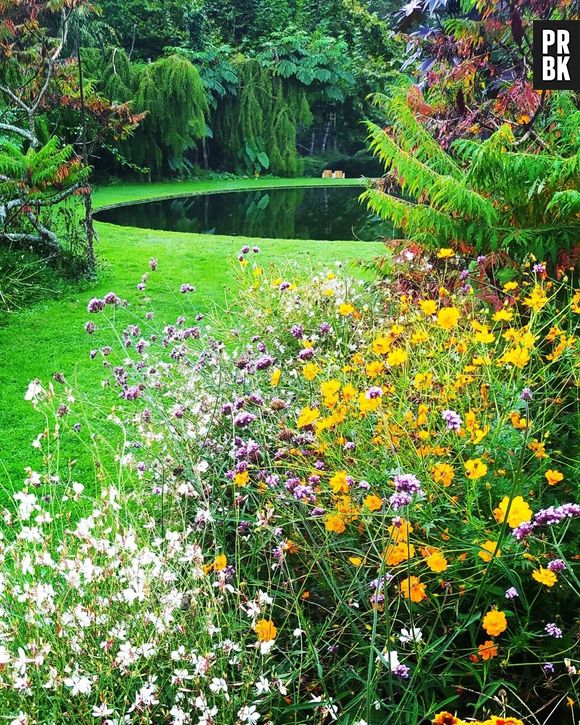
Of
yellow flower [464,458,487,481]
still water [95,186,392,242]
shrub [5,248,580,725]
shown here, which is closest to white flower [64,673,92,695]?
shrub [5,248,580,725]

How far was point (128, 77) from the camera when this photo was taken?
18297mm

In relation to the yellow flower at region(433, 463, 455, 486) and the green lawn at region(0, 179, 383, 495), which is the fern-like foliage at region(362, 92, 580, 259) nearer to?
the green lawn at region(0, 179, 383, 495)

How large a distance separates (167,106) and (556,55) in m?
15.7

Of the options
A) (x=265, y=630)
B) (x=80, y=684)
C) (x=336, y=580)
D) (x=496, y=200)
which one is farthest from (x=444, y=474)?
(x=496, y=200)

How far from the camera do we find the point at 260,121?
2264 cm

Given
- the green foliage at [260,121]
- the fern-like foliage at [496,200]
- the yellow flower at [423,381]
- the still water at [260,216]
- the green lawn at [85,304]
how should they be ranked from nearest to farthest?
the yellow flower at [423,381]
the fern-like foliage at [496,200]
the green lawn at [85,304]
the still water at [260,216]
the green foliage at [260,121]

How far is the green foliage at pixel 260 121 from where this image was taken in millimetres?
22125

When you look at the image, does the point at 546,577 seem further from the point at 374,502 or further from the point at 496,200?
the point at 496,200

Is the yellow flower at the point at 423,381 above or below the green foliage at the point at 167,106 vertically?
below

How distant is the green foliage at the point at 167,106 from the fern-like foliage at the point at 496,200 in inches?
597

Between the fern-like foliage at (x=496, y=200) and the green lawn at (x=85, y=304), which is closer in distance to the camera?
the fern-like foliage at (x=496, y=200)

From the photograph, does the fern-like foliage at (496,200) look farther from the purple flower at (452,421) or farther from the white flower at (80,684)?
the white flower at (80,684)

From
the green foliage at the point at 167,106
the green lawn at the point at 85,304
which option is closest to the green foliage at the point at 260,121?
the green foliage at the point at 167,106

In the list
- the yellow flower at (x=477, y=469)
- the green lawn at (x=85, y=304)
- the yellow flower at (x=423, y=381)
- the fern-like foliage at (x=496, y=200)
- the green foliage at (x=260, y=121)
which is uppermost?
the green foliage at (x=260, y=121)
